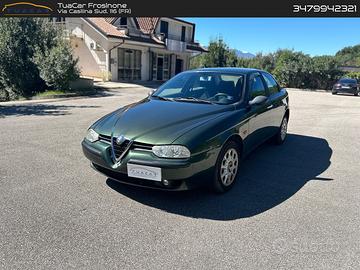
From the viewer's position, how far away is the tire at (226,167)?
3.76m

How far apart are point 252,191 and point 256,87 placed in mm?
1855

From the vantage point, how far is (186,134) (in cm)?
349

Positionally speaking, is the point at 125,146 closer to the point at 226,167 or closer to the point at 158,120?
the point at 158,120

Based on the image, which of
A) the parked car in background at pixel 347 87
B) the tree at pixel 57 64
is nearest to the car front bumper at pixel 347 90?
the parked car in background at pixel 347 87

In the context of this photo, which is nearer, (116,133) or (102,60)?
(116,133)

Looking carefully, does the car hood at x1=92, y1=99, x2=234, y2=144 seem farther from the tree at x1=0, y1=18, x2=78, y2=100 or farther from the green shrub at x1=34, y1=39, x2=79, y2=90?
the tree at x1=0, y1=18, x2=78, y2=100

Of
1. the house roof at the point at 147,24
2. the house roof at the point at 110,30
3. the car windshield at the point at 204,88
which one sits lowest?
the car windshield at the point at 204,88

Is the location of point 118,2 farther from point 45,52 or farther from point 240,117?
point 240,117

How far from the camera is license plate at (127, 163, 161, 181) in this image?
10.9 ft

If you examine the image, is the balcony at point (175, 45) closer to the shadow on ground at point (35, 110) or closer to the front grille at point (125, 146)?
the shadow on ground at point (35, 110)

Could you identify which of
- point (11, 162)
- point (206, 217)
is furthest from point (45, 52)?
point (206, 217)

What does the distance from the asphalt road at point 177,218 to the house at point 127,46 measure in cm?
1799

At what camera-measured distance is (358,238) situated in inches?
122

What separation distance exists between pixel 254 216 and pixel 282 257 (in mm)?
729
